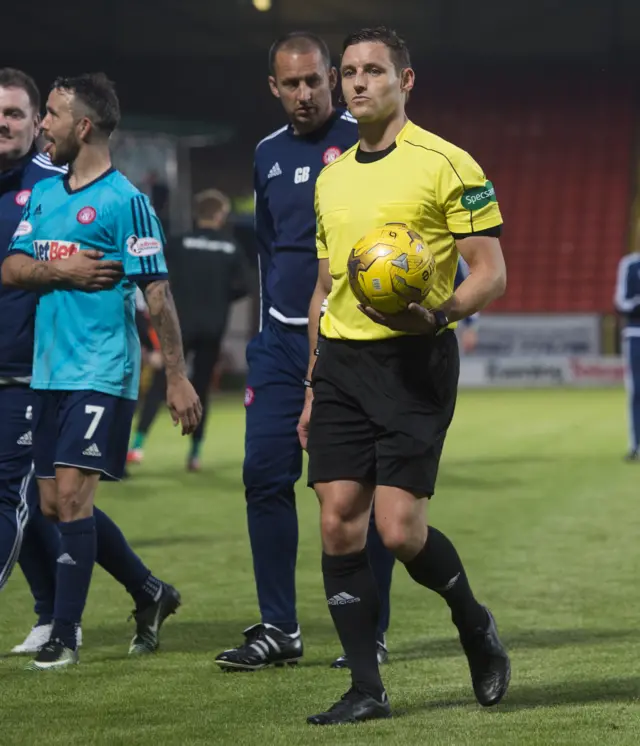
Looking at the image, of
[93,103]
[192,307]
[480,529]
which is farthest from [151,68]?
→ [93,103]

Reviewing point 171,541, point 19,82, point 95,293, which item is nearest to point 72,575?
point 95,293

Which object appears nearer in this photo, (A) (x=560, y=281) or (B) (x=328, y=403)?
(B) (x=328, y=403)

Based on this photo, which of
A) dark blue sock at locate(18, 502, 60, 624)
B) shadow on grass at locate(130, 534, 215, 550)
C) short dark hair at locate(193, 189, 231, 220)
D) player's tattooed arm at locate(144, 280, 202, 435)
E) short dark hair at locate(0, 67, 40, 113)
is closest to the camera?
player's tattooed arm at locate(144, 280, 202, 435)

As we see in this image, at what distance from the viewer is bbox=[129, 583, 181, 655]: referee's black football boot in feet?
19.5

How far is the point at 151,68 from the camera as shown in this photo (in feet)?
102

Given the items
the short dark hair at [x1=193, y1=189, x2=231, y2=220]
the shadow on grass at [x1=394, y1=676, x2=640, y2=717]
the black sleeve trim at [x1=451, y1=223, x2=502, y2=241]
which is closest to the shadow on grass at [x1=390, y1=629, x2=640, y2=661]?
the shadow on grass at [x1=394, y1=676, x2=640, y2=717]

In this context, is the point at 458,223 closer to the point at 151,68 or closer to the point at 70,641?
the point at 70,641

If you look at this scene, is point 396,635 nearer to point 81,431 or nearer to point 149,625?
point 149,625

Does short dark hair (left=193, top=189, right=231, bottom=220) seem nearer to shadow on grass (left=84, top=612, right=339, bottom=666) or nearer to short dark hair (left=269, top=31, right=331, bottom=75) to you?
shadow on grass (left=84, top=612, right=339, bottom=666)

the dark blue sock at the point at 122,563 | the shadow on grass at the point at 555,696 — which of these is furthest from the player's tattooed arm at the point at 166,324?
the shadow on grass at the point at 555,696

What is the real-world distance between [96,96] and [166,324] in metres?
0.84

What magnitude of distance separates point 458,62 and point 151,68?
603 centimetres

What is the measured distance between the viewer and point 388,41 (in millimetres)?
4719

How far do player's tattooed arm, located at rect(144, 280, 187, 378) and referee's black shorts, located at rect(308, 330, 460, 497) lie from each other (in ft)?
3.26
